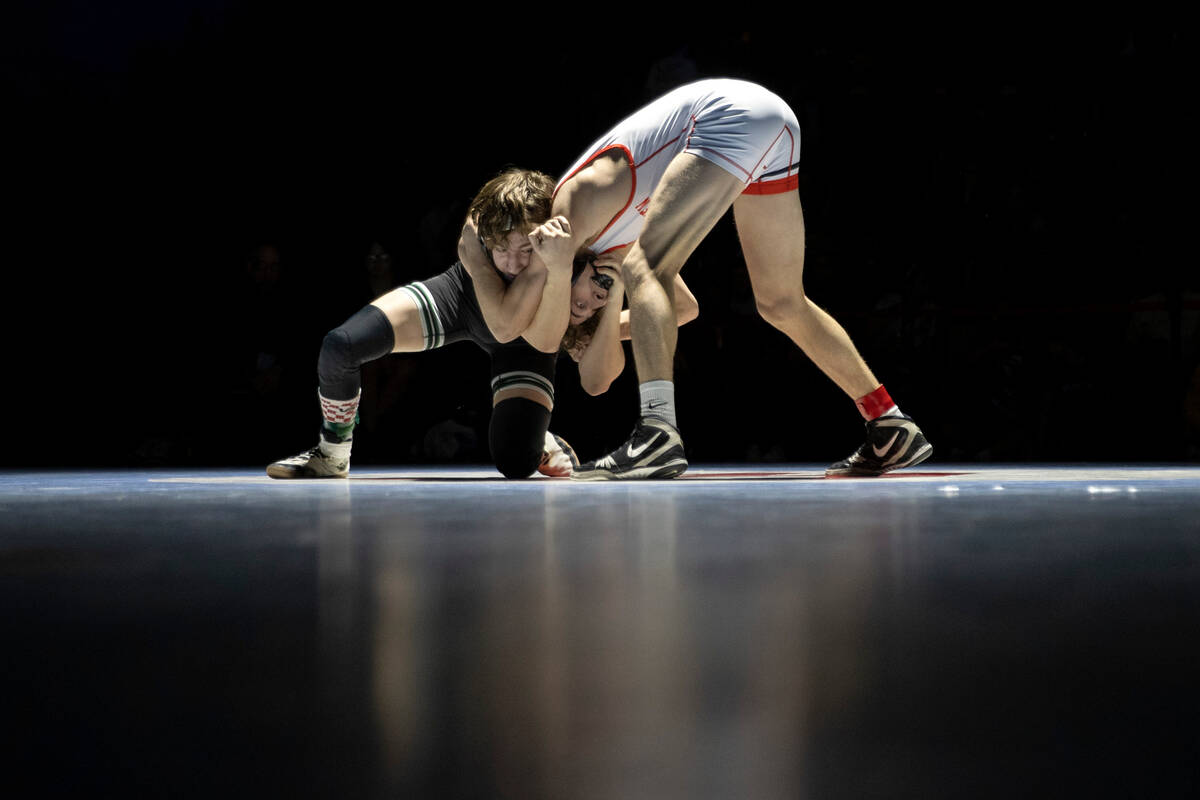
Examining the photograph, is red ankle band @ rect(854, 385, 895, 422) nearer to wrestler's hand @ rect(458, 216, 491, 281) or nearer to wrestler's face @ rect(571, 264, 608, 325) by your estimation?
wrestler's face @ rect(571, 264, 608, 325)

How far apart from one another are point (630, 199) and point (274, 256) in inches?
94.8

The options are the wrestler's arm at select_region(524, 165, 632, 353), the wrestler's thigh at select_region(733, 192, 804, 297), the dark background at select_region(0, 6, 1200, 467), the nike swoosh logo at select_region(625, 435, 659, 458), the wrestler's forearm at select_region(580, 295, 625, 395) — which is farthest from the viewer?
the dark background at select_region(0, 6, 1200, 467)

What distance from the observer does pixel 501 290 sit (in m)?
1.81

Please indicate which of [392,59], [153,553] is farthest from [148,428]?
[153,553]

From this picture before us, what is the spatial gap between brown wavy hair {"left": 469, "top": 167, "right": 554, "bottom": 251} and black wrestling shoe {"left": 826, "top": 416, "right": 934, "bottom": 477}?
652 mm

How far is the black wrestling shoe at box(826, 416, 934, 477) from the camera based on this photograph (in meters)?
1.78

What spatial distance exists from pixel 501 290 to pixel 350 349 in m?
0.28

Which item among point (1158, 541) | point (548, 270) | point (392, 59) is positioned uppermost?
point (392, 59)

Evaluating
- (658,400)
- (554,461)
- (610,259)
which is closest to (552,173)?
(554,461)

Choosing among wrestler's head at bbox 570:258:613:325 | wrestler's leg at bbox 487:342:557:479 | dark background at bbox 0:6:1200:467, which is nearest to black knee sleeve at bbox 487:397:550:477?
wrestler's leg at bbox 487:342:557:479

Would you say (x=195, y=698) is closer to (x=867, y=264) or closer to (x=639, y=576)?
(x=639, y=576)

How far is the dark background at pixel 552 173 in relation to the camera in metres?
3.42

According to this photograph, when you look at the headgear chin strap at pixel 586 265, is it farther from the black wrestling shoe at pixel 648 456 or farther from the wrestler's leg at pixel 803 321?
the black wrestling shoe at pixel 648 456

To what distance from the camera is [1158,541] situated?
73cm
